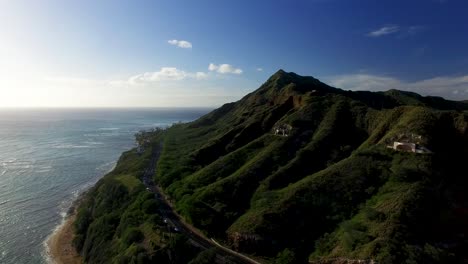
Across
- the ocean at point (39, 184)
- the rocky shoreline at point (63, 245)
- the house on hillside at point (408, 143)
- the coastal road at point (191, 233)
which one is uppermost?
the house on hillside at point (408, 143)

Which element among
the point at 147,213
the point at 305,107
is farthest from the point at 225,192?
the point at 305,107

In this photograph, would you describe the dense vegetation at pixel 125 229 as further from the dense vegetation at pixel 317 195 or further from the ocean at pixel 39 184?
the ocean at pixel 39 184

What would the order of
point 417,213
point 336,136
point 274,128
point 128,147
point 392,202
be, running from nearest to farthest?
1. point 417,213
2. point 392,202
3. point 336,136
4. point 274,128
5. point 128,147

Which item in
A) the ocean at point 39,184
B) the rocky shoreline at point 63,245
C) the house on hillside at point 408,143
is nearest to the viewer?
the house on hillside at point 408,143

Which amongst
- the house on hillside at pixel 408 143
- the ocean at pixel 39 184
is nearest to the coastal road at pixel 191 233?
the ocean at pixel 39 184

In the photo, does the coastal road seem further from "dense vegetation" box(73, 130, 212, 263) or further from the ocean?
the ocean

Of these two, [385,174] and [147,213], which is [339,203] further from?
[147,213]
